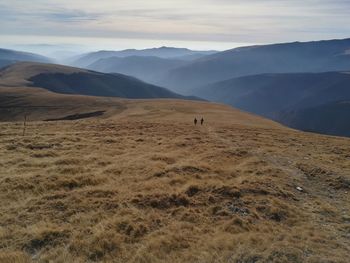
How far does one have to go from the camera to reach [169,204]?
1827cm

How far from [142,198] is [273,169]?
10.4 metres

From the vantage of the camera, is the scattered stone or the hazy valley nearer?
the hazy valley

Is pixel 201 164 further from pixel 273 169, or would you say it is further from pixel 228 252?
pixel 228 252

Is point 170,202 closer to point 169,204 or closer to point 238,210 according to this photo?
point 169,204

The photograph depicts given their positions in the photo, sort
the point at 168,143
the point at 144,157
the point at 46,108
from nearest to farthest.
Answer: the point at 144,157
the point at 168,143
the point at 46,108

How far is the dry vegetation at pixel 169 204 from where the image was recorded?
45.5 ft

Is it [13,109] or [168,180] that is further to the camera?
[13,109]

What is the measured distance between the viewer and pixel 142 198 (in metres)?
18.6

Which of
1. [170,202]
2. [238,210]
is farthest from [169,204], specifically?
[238,210]

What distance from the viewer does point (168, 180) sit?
71.3ft

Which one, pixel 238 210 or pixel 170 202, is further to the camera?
pixel 170 202

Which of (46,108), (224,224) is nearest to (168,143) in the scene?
Answer: (224,224)

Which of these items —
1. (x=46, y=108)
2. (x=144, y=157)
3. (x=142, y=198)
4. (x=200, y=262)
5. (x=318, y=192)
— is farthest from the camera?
(x=46, y=108)

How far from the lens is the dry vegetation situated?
1386 cm
